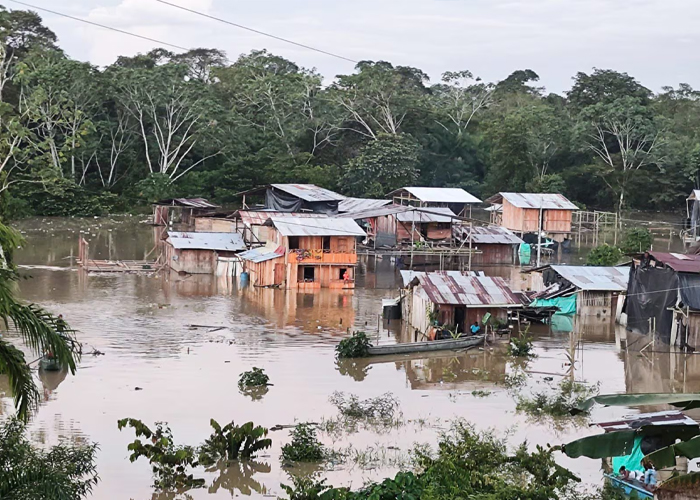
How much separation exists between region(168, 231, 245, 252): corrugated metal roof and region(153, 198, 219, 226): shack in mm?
8342

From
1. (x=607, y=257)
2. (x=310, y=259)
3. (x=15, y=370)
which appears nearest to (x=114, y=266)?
(x=310, y=259)

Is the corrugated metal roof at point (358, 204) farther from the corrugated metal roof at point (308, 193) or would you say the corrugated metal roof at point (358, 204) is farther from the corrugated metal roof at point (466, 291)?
the corrugated metal roof at point (466, 291)

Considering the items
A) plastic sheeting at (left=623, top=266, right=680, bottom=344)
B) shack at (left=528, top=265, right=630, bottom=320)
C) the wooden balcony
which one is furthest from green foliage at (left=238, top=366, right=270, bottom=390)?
the wooden balcony

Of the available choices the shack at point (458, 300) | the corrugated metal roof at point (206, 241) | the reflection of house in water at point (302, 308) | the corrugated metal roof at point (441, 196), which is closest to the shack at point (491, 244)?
the corrugated metal roof at point (441, 196)

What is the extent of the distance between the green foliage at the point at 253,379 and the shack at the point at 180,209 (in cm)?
2545

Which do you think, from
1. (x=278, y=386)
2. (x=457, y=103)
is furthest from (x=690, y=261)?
(x=457, y=103)

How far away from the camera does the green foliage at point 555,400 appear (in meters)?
17.8

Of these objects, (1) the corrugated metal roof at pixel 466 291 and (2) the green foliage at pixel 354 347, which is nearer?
(2) the green foliage at pixel 354 347

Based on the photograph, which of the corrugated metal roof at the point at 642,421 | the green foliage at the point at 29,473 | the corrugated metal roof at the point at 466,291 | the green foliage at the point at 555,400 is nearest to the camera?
the green foliage at the point at 29,473

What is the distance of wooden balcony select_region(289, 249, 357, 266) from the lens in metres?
32.1

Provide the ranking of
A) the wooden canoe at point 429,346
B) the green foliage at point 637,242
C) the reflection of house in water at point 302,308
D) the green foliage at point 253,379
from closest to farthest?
the green foliage at point 253,379 < the wooden canoe at point 429,346 < the reflection of house in water at point 302,308 < the green foliage at point 637,242

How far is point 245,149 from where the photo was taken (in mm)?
54969

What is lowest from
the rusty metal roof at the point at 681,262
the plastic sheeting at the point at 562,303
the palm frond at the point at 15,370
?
the plastic sheeting at the point at 562,303

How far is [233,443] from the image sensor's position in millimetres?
14500
